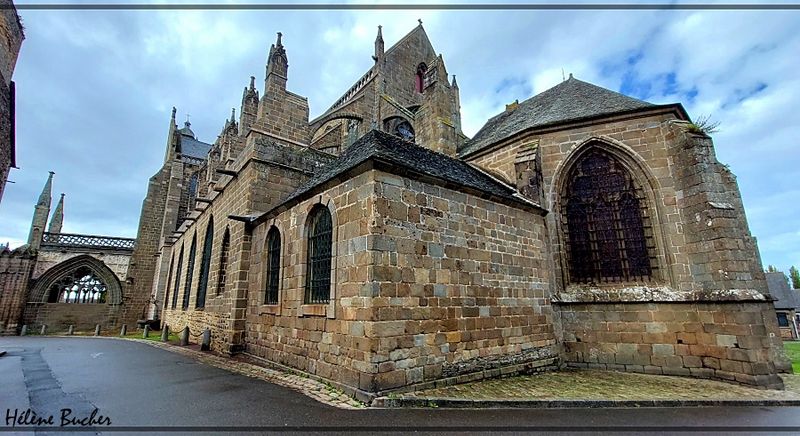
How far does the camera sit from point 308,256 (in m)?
7.69

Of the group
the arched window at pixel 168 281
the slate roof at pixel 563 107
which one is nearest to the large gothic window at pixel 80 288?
the arched window at pixel 168 281

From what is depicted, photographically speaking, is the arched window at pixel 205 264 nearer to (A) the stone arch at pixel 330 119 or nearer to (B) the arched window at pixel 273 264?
(B) the arched window at pixel 273 264

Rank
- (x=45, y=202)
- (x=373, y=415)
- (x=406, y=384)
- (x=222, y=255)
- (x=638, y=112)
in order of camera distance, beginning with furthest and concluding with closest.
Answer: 1. (x=45, y=202)
2. (x=222, y=255)
3. (x=638, y=112)
4. (x=406, y=384)
5. (x=373, y=415)

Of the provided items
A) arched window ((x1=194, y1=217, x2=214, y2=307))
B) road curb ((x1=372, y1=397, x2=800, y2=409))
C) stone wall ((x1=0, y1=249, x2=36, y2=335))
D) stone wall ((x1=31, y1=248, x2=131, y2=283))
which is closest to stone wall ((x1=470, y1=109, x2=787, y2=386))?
road curb ((x1=372, y1=397, x2=800, y2=409))

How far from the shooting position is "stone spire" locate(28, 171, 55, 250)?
23.1 metres

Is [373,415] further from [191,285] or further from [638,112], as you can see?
[191,285]

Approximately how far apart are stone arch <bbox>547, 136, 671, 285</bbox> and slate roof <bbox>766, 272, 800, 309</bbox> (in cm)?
3188

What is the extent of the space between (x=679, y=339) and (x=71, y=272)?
106 feet

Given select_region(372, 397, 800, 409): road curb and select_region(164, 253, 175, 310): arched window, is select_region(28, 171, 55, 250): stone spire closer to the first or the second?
select_region(164, 253, 175, 310): arched window

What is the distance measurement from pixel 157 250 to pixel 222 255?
18102 millimetres

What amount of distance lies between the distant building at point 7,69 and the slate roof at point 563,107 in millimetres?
13196

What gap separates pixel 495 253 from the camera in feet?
26.3

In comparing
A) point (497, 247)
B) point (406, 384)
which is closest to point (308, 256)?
point (406, 384)

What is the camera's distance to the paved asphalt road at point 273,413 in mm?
4363
